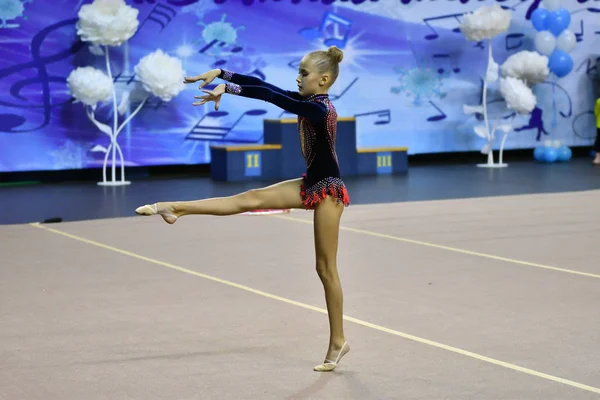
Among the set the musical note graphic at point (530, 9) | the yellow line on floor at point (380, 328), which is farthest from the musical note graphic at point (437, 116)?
the yellow line on floor at point (380, 328)

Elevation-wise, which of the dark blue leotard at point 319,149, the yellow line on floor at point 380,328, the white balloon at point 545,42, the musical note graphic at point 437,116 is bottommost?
the yellow line on floor at point 380,328

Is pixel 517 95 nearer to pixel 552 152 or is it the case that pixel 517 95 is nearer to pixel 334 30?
pixel 552 152

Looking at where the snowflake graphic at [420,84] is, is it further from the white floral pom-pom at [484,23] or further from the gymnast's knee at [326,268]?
the gymnast's knee at [326,268]

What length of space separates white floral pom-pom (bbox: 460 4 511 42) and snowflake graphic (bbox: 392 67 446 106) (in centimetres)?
113

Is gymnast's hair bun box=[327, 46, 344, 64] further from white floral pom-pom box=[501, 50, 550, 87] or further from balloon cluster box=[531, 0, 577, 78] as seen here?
balloon cluster box=[531, 0, 577, 78]

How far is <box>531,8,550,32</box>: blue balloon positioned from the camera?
16.4 metres

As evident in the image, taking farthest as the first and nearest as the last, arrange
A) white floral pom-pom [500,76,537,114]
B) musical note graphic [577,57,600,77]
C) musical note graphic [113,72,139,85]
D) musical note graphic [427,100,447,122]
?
musical note graphic [577,57,600,77]
musical note graphic [427,100,447,122]
white floral pom-pom [500,76,537,114]
musical note graphic [113,72,139,85]

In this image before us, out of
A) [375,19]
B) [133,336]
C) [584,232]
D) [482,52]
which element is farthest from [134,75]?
[133,336]

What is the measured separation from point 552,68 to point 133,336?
12635 mm

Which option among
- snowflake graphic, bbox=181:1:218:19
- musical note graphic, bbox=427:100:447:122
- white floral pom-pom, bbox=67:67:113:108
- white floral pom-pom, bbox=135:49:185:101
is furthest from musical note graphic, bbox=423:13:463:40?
white floral pom-pom, bbox=67:67:113:108

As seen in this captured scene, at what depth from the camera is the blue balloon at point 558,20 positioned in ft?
53.4

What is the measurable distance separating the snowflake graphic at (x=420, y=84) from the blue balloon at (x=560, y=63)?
5.92 ft

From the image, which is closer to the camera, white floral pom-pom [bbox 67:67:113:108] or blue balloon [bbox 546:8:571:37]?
white floral pom-pom [bbox 67:67:113:108]

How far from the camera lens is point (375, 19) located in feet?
52.2
